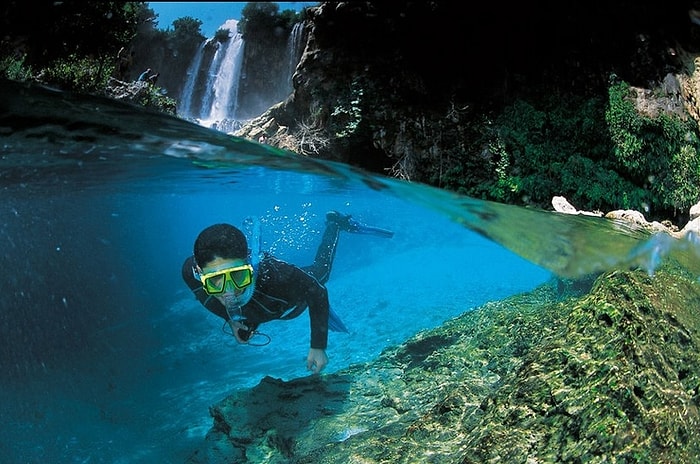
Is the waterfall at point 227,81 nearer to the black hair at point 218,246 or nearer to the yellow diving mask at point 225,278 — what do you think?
the black hair at point 218,246

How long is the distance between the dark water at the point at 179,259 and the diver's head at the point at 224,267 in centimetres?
86

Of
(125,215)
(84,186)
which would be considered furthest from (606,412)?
(125,215)

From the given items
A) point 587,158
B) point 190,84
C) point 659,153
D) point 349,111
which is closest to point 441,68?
point 349,111

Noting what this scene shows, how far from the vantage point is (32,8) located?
4.28 metres

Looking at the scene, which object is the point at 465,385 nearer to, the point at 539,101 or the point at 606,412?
the point at 606,412

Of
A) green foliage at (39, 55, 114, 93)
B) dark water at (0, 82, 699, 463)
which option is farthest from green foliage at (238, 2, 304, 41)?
green foliage at (39, 55, 114, 93)

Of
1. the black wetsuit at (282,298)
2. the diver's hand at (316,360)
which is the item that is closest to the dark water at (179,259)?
the diver's hand at (316,360)

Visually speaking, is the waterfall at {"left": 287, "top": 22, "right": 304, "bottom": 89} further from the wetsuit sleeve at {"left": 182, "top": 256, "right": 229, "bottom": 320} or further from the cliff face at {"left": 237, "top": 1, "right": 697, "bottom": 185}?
the wetsuit sleeve at {"left": 182, "top": 256, "right": 229, "bottom": 320}

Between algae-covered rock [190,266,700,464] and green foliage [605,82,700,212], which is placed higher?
green foliage [605,82,700,212]

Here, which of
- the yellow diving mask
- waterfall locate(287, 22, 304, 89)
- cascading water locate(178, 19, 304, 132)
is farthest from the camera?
waterfall locate(287, 22, 304, 89)

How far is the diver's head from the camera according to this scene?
4570mm

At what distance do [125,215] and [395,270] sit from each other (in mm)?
7194

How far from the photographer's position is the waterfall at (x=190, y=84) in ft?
21.6

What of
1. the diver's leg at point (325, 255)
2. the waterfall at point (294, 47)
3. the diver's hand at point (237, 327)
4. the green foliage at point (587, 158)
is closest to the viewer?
the diver's hand at point (237, 327)
